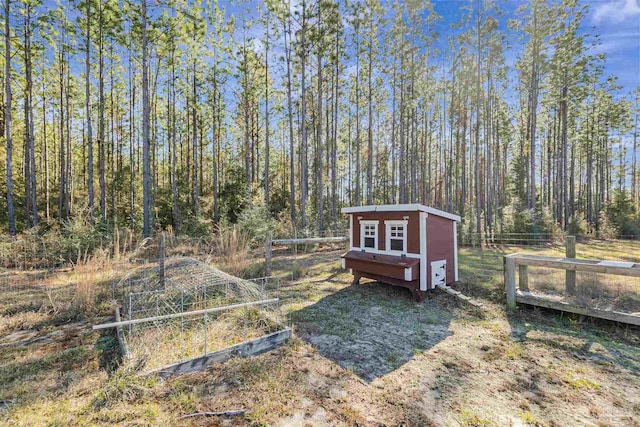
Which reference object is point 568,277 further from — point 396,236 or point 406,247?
point 396,236

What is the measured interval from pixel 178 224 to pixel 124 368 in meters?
12.7

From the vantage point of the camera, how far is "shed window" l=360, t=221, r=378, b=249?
6.43 metres

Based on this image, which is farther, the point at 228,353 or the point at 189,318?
the point at 189,318

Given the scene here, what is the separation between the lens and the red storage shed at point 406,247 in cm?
554

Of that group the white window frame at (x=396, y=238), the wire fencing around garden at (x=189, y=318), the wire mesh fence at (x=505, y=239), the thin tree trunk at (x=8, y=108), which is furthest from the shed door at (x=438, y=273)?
the thin tree trunk at (x=8, y=108)

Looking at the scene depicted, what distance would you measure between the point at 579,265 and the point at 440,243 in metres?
2.21

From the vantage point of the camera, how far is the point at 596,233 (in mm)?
16609

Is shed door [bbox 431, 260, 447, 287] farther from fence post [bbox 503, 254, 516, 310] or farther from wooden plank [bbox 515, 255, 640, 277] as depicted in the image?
wooden plank [bbox 515, 255, 640, 277]

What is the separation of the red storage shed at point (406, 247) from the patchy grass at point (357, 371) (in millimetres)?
683

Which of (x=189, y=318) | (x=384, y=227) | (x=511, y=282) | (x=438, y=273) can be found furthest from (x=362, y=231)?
(x=189, y=318)

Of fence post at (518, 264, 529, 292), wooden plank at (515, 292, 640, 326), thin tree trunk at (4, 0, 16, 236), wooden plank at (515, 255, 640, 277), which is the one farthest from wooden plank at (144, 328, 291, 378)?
thin tree trunk at (4, 0, 16, 236)

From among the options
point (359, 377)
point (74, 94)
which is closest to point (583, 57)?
point (359, 377)

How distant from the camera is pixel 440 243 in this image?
5984 millimetres

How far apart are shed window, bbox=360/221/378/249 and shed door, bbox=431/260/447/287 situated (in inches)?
52.1
